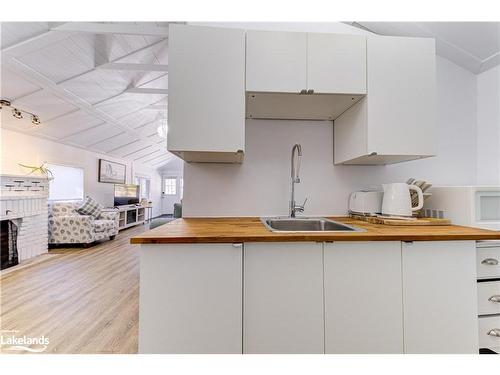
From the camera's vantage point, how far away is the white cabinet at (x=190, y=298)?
106cm

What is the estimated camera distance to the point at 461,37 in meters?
1.74

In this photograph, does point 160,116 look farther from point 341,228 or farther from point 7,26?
point 341,228

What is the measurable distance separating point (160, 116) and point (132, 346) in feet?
15.2

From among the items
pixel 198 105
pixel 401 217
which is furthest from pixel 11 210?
pixel 401 217

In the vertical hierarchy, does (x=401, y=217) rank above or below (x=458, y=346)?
above

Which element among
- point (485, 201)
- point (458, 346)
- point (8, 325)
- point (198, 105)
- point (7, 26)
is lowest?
point (8, 325)

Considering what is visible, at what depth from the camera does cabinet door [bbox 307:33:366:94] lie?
142 centimetres

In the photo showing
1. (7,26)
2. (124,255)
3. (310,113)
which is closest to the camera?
(310,113)

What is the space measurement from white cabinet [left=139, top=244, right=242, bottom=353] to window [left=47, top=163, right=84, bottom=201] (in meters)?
4.67

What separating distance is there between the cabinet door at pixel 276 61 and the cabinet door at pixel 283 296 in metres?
0.94

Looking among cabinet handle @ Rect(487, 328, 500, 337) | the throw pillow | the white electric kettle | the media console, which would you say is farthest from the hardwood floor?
the media console

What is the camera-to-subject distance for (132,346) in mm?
1521

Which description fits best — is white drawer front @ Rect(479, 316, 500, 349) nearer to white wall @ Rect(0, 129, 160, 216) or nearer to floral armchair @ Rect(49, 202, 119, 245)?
floral armchair @ Rect(49, 202, 119, 245)

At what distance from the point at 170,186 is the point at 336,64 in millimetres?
9847
